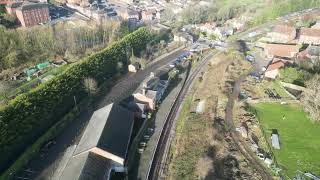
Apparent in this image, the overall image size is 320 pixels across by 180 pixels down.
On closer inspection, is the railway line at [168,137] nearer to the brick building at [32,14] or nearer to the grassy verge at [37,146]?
the grassy verge at [37,146]

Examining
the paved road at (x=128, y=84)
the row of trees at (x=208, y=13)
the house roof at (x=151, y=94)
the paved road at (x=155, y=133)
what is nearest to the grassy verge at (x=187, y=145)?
the paved road at (x=155, y=133)

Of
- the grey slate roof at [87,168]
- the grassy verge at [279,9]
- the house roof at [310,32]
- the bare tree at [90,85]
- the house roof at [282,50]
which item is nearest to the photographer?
the grey slate roof at [87,168]

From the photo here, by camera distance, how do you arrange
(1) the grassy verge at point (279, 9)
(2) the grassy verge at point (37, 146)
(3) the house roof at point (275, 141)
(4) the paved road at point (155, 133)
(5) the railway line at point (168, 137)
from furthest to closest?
(1) the grassy verge at point (279, 9) < (3) the house roof at point (275, 141) < (4) the paved road at point (155, 133) < (2) the grassy verge at point (37, 146) < (5) the railway line at point (168, 137)

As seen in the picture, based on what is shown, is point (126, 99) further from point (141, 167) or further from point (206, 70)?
point (206, 70)

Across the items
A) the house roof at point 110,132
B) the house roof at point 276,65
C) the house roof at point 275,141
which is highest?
the house roof at point 276,65

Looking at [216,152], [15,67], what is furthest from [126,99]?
[15,67]

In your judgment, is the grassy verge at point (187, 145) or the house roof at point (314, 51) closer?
the grassy verge at point (187, 145)

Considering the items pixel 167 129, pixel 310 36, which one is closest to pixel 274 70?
pixel 310 36

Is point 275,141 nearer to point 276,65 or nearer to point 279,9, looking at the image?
point 276,65

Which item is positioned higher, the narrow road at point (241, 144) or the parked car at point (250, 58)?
the parked car at point (250, 58)
